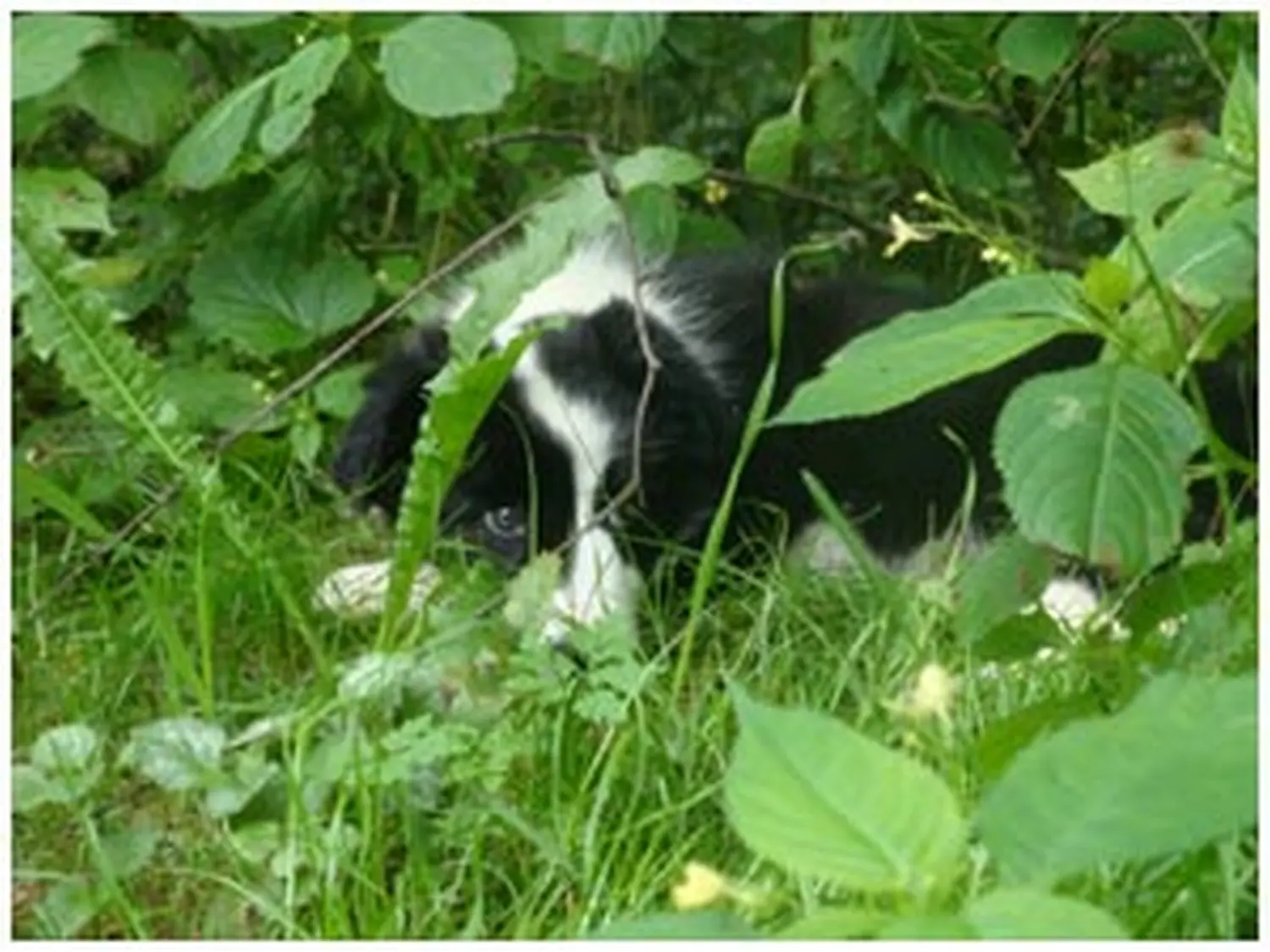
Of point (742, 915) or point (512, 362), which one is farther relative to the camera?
point (512, 362)

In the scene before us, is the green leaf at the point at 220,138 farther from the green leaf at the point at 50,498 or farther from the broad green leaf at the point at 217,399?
the broad green leaf at the point at 217,399

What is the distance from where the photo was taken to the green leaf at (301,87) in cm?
295

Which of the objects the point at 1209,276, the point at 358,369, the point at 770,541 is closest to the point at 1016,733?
the point at 1209,276

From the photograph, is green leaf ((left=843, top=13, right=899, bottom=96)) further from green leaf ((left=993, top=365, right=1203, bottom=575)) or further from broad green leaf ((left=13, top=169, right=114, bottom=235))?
green leaf ((left=993, top=365, right=1203, bottom=575))

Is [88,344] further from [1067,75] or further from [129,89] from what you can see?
[1067,75]

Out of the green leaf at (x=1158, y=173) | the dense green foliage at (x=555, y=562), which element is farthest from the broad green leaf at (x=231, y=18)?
the green leaf at (x=1158, y=173)

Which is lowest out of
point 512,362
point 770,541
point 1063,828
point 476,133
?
point 770,541

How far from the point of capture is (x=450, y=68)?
2.83 metres

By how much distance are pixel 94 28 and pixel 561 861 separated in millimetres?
1183

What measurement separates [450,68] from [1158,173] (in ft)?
2.81

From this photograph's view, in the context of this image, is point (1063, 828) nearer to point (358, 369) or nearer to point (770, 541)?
point (770, 541)

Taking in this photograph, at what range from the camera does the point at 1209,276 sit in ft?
6.79

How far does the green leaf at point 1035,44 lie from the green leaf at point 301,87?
0.73 metres

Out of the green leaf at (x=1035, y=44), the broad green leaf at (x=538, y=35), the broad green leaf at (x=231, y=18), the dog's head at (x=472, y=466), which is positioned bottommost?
the dog's head at (x=472, y=466)
